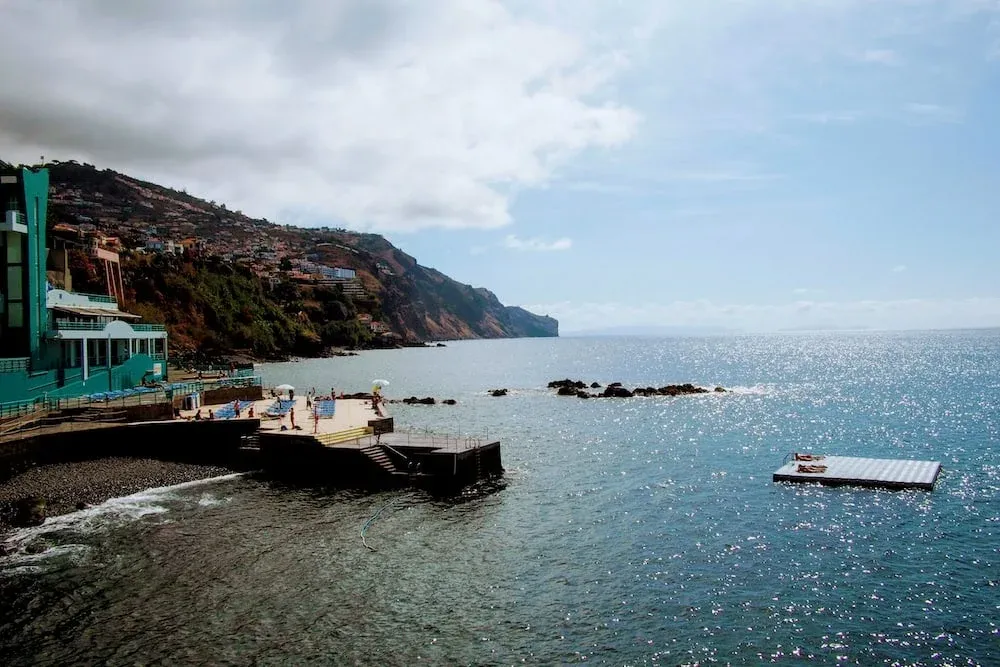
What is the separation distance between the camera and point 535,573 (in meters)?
23.1

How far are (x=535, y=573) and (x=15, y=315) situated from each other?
36365 millimetres

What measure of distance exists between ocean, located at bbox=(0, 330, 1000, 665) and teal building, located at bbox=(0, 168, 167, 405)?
44.4 feet

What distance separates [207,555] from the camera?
23922 millimetres

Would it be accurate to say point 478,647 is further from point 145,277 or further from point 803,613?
point 145,277

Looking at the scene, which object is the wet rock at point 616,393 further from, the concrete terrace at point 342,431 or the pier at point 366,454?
the pier at point 366,454

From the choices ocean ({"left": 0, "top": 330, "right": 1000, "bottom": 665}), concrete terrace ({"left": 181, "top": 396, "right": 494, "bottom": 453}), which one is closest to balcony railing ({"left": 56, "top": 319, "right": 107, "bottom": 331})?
concrete terrace ({"left": 181, "top": 396, "right": 494, "bottom": 453})

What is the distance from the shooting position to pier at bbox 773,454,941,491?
3469 centimetres

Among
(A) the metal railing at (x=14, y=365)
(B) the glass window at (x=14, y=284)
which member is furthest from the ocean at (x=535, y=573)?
(B) the glass window at (x=14, y=284)

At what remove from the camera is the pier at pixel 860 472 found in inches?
1366

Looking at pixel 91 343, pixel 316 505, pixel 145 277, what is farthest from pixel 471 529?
pixel 145 277

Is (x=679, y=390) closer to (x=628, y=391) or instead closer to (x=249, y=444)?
(x=628, y=391)

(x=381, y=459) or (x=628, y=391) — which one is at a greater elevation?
(x=381, y=459)

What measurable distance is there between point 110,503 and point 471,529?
16.5 metres

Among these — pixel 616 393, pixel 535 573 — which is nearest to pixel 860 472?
pixel 535 573
